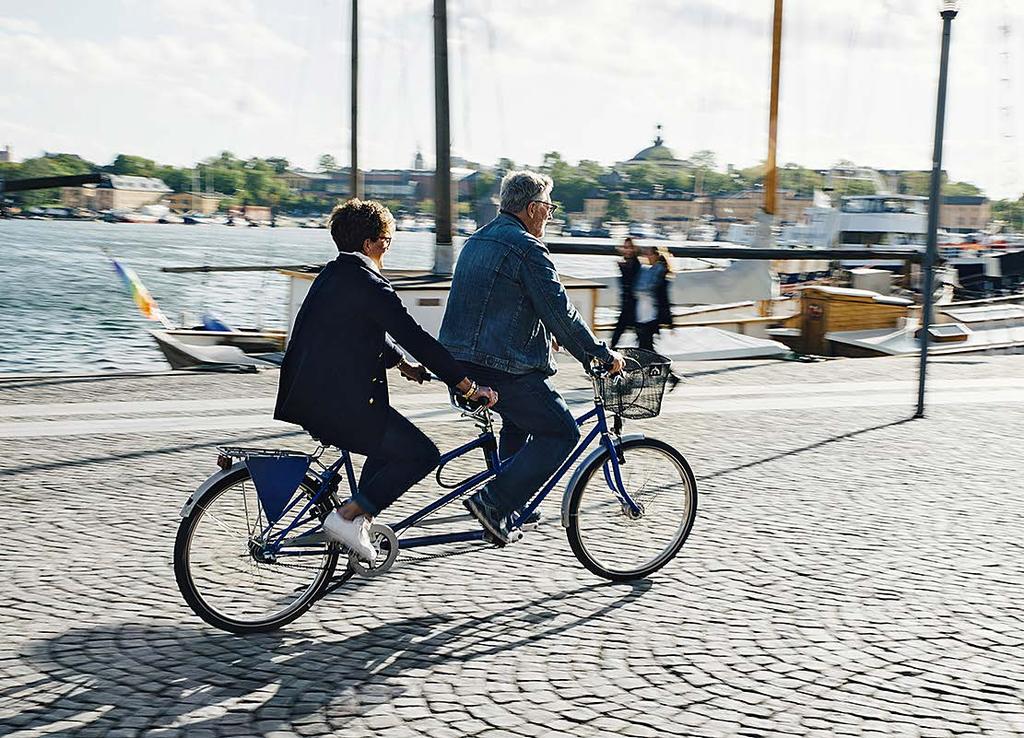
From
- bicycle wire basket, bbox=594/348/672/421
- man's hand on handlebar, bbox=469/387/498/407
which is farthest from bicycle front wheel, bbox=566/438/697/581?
man's hand on handlebar, bbox=469/387/498/407

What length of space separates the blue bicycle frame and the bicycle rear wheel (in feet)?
0.08

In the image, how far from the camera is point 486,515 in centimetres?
507

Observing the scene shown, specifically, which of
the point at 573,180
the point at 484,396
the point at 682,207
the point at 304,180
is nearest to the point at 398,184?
the point at 573,180

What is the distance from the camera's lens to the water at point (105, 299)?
3275 centimetres

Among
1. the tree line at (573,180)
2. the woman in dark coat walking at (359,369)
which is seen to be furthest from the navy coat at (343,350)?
the tree line at (573,180)

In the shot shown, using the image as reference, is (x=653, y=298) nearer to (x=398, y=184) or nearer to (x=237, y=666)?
(x=237, y=666)

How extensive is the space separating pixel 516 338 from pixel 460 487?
0.67 metres

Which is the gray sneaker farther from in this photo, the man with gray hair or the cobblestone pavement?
the cobblestone pavement

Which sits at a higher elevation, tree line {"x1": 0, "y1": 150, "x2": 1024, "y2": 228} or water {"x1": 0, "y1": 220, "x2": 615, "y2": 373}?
tree line {"x1": 0, "y1": 150, "x2": 1024, "y2": 228}

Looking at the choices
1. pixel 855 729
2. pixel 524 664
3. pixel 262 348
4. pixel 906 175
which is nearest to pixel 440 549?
pixel 524 664

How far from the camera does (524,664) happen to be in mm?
4359

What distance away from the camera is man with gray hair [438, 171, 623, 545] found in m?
5.01

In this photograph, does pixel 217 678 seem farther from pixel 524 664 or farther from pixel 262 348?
pixel 262 348

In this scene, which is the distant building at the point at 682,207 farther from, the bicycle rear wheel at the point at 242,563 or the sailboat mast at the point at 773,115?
the bicycle rear wheel at the point at 242,563
